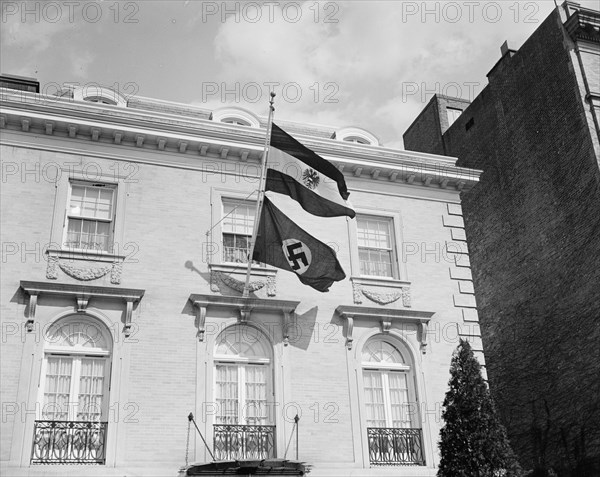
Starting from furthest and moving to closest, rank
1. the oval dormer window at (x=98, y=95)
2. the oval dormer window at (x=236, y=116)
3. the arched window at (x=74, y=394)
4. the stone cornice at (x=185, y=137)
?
the oval dormer window at (x=236, y=116)
the oval dormer window at (x=98, y=95)
the stone cornice at (x=185, y=137)
the arched window at (x=74, y=394)

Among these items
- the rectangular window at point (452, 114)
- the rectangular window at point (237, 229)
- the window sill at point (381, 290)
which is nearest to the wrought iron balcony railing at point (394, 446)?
the window sill at point (381, 290)

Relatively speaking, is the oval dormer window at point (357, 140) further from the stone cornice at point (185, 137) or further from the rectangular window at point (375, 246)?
the rectangular window at point (375, 246)

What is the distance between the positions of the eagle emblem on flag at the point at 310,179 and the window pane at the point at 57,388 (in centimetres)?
618

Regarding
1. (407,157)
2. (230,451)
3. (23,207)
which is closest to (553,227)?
(407,157)

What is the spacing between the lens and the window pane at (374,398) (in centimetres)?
1727

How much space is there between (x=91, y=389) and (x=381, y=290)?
709cm

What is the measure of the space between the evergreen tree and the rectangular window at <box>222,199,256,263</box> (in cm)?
555

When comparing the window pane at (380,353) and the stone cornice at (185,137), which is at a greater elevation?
the stone cornice at (185,137)

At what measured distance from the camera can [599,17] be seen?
78.8 ft

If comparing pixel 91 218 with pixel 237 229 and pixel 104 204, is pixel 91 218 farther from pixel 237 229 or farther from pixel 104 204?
pixel 237 229

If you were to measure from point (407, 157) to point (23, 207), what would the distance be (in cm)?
972

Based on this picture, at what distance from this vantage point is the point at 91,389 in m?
15.6

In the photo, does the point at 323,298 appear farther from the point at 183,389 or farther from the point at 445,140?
the point at 445,140

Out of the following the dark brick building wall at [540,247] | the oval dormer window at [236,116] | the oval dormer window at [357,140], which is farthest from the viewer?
the dark brick building wall at [540,247]
